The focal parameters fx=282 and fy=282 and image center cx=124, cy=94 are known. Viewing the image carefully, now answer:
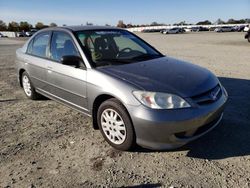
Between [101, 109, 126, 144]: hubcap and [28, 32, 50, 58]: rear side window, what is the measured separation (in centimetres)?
203

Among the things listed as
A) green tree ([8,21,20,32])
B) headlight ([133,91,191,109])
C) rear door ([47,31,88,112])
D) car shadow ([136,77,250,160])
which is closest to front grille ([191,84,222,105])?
headlight ([133,91,191,109])

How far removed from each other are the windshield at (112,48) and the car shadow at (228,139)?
1467 millimetres

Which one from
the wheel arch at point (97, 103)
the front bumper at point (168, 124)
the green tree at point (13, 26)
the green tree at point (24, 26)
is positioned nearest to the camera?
the front bumper at point (168, 124)

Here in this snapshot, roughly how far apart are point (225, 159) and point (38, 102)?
13.5 feet

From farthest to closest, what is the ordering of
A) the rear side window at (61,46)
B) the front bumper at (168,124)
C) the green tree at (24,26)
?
the green tree at (24,26) → the rear side window at (61,46) → the front bumper at (168,124)

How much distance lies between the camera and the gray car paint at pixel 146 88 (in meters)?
3.29

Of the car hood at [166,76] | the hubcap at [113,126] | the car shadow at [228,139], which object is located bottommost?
the car shadow at [228,139]

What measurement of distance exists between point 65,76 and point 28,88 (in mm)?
2049

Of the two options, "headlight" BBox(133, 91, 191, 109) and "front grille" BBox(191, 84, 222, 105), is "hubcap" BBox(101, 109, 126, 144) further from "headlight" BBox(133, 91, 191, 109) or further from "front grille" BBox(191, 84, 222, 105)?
"front grille" BBox(191, 84, 222, 105)

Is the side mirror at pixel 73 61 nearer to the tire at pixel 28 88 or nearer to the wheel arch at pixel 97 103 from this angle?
the wheel arch at pixel 97 103

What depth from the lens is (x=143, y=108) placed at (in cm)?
334

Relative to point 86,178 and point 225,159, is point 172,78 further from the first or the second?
point 86,178

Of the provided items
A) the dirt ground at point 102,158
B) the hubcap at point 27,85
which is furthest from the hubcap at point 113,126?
the hubcap at point 27,85

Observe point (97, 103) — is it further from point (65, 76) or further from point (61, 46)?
point (61, 46)
